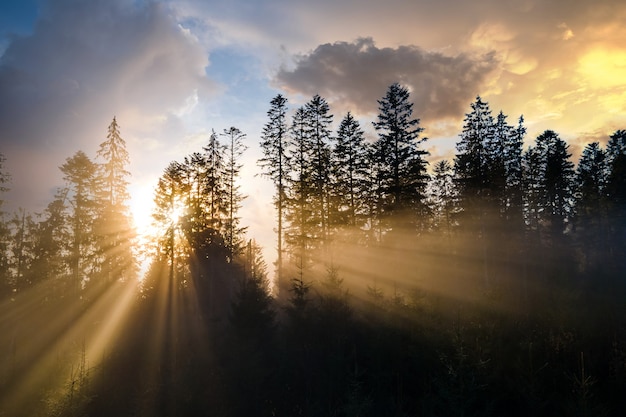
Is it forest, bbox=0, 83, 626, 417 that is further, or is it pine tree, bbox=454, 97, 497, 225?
pine tree, bbox=454, 97, 497, 225

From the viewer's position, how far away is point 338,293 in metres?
22.5

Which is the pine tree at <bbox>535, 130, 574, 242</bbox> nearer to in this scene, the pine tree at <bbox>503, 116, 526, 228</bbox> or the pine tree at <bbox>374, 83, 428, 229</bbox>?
the pine tree at <bbox>503, 116, 526, 228</bbox>

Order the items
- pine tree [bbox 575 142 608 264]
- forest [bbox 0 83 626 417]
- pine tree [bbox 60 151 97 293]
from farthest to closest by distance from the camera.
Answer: pine tree [bbox 575 142 608 264]
pine tree [bbox 60 151 97 293]
forest [bbox 0 83 626 417]

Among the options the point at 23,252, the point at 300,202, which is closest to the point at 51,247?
the point at 23,252

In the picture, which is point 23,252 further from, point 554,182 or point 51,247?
point 554,182

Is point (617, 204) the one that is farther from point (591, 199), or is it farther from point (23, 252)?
point (23, 252)

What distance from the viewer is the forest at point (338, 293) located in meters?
18.8

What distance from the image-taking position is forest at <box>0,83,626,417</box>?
18.8m

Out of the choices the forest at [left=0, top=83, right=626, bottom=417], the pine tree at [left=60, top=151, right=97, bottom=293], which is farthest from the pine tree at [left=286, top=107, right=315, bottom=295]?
the pine tree at [left=60, top=151, right=97, bottom=293]

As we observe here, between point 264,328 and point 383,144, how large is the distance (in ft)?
59.9

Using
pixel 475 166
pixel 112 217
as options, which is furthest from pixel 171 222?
pixel 475 166

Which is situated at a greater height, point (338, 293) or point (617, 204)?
point (617, 204)

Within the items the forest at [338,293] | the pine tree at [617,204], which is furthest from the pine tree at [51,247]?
the pine tree at [617,204]

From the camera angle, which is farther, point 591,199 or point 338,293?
point 591,199
